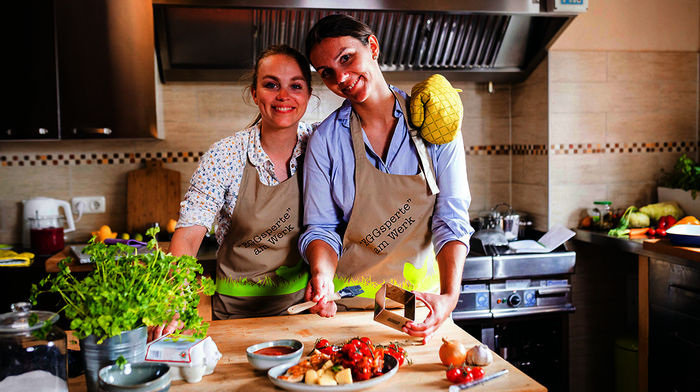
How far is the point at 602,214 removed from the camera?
3.33 m

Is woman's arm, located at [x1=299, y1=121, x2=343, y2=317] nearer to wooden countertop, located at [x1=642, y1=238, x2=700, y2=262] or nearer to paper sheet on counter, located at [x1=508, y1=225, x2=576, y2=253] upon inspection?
paper sheet on counter, located at [x1=508, y1=225, x2=576, y2=253]

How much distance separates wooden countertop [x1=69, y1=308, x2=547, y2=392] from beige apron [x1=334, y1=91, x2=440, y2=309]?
0.18 m

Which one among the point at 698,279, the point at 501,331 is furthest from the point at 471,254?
the point at 698,279

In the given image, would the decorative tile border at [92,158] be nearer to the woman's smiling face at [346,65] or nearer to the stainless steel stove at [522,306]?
the stainless steel stove at [522,306]

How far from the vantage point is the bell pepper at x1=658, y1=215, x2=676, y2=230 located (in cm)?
296

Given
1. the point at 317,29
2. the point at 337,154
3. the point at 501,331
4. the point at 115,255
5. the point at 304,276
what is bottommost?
the point at 501,331

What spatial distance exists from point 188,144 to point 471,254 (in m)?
1.69

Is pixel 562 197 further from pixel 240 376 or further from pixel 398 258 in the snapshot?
pixel 240 376

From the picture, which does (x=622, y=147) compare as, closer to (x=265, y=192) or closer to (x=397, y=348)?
(x=265, y=192)

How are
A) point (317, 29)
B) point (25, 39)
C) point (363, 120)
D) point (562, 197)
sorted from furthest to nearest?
point (562, 197), point (25, 39), point (363, 120), point (317, 29)

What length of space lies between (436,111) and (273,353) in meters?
0.82

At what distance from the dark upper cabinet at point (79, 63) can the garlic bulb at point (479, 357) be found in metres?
2.31

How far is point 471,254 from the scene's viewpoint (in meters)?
2.92

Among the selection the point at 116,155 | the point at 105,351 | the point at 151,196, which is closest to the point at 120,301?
the point at 105,351
